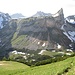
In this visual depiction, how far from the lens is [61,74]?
27672 millimetres

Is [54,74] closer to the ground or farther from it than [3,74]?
farther from it

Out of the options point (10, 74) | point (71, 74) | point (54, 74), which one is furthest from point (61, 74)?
point (10, 74)

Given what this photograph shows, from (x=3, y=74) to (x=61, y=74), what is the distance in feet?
74.4

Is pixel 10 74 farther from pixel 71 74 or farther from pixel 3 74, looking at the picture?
pixel 71 74

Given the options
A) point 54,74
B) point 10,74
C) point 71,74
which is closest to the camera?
point 71,74

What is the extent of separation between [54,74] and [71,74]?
321 cm

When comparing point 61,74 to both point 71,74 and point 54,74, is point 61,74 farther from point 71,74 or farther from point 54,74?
point 71,74

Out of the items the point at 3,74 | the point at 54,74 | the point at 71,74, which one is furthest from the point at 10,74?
the point at 71,74

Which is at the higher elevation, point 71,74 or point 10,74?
point 71,74

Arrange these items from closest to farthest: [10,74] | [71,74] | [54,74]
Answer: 1. [71,74]
2. [54,74]
3. [10,74]

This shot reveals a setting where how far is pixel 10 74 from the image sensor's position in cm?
4703

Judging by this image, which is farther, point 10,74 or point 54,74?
point 10,74

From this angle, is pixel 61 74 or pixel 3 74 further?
pixel 3 74

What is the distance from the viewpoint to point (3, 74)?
1886 inches
